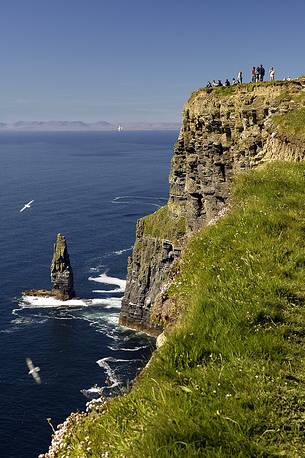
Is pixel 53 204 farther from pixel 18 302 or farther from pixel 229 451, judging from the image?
pixel 229 451

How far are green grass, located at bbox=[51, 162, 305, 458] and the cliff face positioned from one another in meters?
16.5

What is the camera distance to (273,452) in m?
6.10

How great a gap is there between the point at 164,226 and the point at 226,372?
74180 millimetres

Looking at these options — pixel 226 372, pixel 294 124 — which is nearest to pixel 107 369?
pixel 294 124

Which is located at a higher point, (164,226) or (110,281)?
(164,226)

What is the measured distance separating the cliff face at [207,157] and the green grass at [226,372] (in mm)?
16505

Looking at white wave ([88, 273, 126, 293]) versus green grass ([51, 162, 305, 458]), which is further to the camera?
white wave ([88, 273, 126, 293])

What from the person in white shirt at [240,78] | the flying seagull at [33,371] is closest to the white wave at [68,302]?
the flying seagull at [33,371]

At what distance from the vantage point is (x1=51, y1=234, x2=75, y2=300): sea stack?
3627 inches

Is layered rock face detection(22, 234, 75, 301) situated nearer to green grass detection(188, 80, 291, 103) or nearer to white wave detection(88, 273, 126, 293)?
white wave detection(88, 273, 126, 293)

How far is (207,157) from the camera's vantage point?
214 ft

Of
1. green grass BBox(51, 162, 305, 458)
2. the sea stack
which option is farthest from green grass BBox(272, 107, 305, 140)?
the sea stack

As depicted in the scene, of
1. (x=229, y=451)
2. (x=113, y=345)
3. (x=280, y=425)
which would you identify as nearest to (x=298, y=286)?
(x=280, y=425)

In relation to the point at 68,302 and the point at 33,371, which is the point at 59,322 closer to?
the point at 68,302
